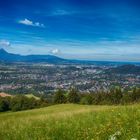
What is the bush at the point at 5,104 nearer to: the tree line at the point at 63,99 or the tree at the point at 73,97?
the tree line at the point at 63,99

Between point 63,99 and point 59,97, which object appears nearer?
point 59,97

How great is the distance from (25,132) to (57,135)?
3.68ft

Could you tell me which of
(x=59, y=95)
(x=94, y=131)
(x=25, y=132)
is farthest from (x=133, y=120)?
(x=59, y=95)

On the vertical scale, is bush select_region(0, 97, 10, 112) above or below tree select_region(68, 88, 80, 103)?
below

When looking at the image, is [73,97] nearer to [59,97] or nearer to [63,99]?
[63,99]

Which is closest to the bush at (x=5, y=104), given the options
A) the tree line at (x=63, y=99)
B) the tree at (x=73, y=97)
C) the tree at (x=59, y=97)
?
the tree line at (x=63, y=99)

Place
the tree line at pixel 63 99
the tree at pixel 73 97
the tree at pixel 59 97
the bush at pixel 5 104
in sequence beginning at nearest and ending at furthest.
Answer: the tree line at pixel 63 99 < the tree at pixel 59 97 < the bush at pixel 5 104 < the tree at pixel 73 97

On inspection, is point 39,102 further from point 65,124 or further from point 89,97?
point 65,124

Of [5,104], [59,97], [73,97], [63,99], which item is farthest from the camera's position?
Result: [73,97]

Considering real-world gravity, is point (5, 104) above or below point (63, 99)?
below

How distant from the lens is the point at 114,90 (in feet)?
276

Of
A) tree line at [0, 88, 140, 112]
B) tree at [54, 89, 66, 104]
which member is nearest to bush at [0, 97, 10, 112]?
tree line at [0, 88, 140, 112]

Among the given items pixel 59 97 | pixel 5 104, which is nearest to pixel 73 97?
pixel 59 97

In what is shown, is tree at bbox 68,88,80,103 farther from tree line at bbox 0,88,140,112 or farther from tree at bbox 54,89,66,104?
tree at bbox 54,89,66,104
